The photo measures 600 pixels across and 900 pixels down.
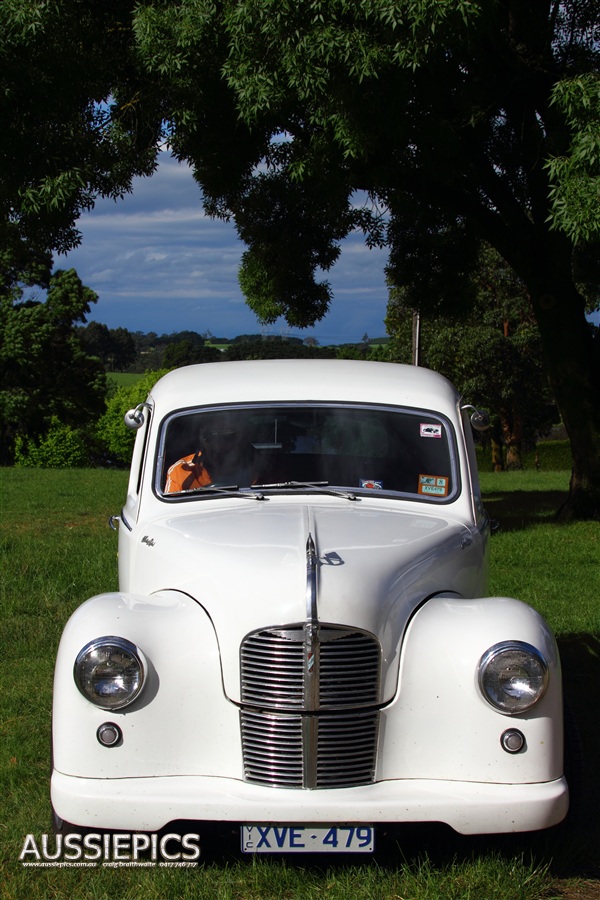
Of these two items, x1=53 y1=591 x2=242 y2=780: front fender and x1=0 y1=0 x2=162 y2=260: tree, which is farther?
x1=0 y1=0 x2=162 y2=260: tree

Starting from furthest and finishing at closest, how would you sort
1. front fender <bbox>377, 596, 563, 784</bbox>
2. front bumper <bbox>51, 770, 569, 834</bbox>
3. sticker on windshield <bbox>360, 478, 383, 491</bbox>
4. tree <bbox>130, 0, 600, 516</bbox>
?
tree <bbox>130, 0, 600, 516</bbox>
sticker on windshield <bbox>360, 478, 383, 491</bbox>
front fender <bbox>377, 596, 563, 784</bbox>
front bumper <bbox>51, 770, 569, 834</bbox>

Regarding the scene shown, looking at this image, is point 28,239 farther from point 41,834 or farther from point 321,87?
point 41,834

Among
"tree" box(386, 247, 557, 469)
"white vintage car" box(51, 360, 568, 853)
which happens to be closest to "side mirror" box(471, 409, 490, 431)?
"white vintage car" box(51, 360, 568, 853)

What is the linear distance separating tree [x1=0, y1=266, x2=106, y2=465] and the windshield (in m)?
37.4

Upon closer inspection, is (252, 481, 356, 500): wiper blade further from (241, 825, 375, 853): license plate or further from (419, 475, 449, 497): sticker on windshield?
(241, 825, 375, 853): license plate

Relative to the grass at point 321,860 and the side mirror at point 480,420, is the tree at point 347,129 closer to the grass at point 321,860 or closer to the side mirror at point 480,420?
the grass at point 321,860

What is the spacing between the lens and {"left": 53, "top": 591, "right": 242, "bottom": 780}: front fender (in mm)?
3709

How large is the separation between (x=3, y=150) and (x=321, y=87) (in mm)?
3608

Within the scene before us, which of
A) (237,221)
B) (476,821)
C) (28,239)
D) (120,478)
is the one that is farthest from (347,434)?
(120,478)

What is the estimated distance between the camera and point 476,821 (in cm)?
363

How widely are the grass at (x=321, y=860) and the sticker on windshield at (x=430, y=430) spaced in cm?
182

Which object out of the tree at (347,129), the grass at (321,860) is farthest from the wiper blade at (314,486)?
the tree at (347,129)

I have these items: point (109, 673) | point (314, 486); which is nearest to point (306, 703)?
point (109, 673)

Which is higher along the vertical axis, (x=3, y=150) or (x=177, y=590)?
(x=3, y=150)
